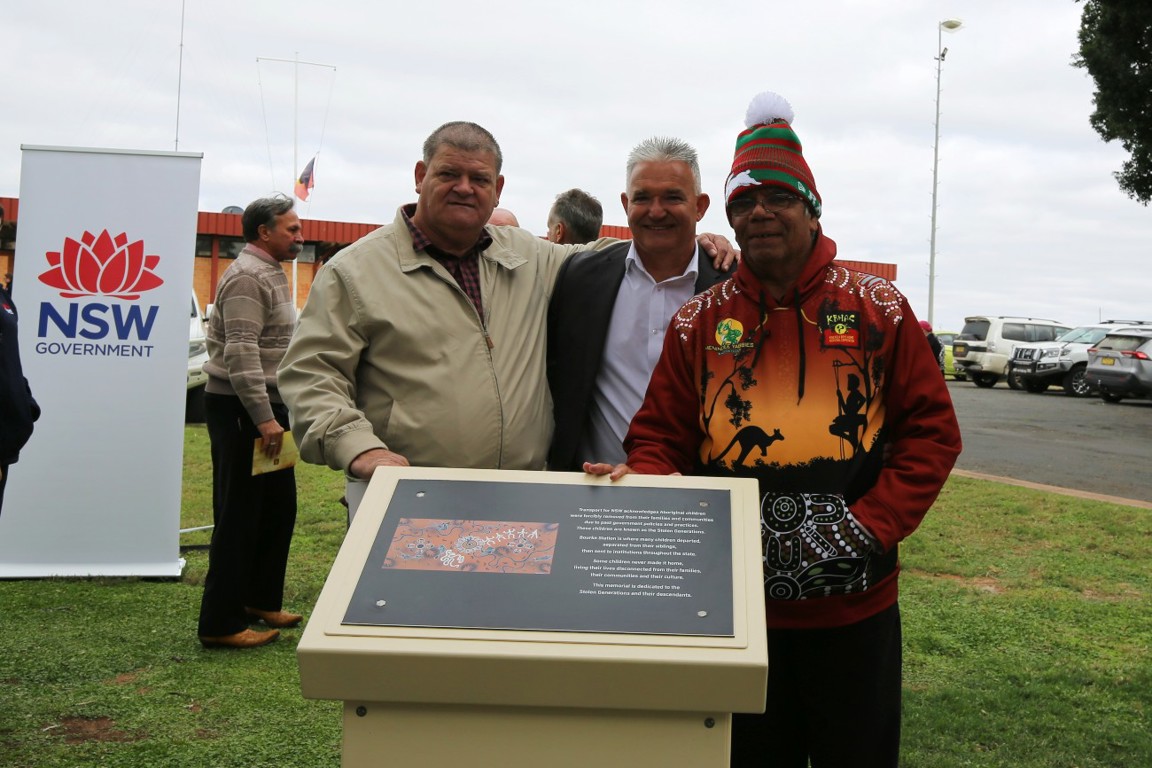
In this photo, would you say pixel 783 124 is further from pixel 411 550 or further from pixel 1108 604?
pixel 1108 604

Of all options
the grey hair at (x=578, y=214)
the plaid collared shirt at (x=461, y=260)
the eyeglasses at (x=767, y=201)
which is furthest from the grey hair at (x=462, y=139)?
the grey hair at (x=578, y=214)

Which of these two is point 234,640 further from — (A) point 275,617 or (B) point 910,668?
(B) point 910,668

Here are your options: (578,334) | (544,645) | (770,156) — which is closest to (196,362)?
(578,334)

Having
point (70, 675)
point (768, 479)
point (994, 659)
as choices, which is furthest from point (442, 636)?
point (994, 659)

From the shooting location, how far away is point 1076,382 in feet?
81.2

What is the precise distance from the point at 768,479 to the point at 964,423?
15.6 m

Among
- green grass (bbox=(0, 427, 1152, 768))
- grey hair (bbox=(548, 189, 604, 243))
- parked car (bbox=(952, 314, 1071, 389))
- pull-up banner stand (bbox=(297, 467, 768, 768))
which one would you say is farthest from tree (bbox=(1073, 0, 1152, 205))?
pull-up banner stand (bbox=(297, 467, 768, 768))

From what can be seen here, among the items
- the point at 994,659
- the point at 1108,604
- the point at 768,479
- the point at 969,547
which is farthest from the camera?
the point at 969,547

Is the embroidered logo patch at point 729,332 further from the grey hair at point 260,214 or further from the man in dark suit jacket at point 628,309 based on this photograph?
the grey hair at point 260,214

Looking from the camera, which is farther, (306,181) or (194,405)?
(306,181)

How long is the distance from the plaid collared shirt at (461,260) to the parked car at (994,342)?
26.4 metres

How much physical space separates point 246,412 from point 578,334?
2704 millimetres

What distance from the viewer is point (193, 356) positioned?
1347 centimetres

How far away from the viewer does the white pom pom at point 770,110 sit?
264cm
